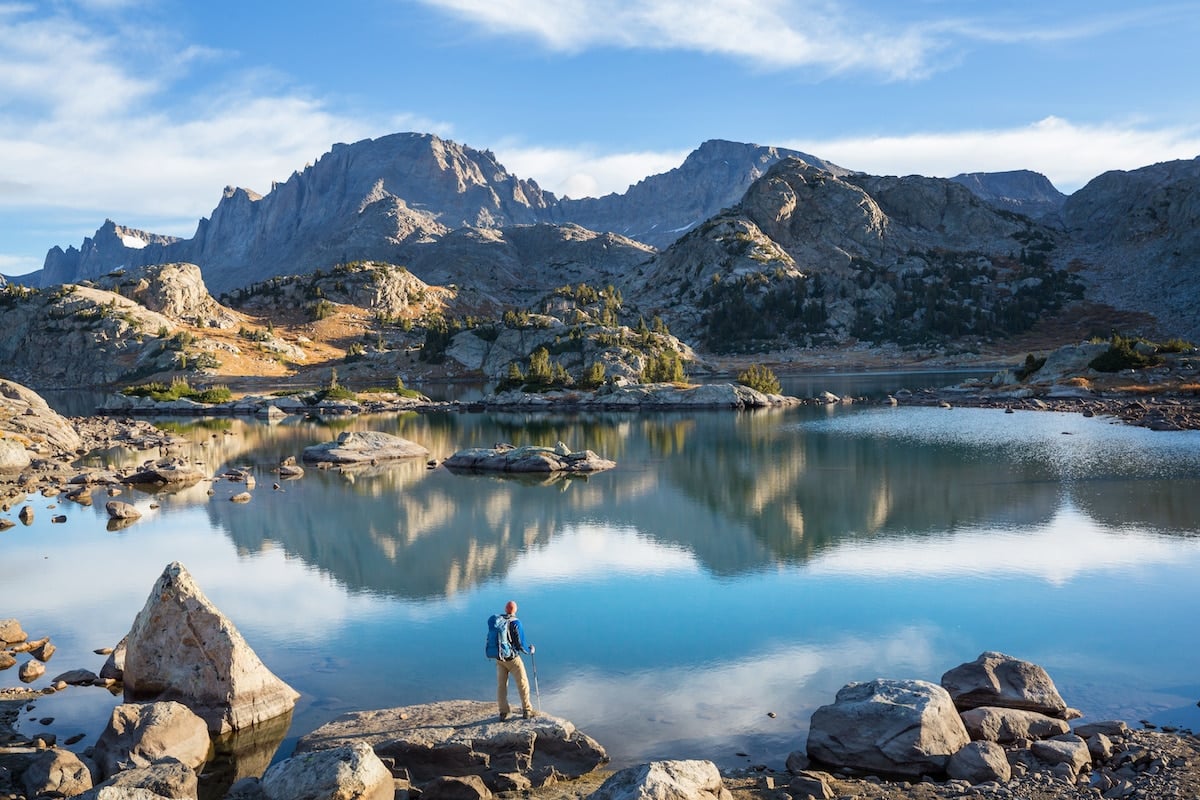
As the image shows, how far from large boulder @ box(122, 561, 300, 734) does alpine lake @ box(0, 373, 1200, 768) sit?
0.92m

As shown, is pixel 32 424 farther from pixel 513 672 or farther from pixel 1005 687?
pixel 1005 687

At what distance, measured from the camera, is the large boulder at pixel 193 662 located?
17.5 m

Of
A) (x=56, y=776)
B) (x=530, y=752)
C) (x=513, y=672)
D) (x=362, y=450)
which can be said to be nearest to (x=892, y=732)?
(x=530, y=752)

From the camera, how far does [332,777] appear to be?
496 inches

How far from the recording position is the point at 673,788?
11.8 m

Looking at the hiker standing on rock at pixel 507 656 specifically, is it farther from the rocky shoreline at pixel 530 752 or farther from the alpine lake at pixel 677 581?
the alpine lake at pixel 677 581

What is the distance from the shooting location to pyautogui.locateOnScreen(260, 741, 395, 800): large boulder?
41.1 feet

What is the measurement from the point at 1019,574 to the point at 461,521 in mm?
22677

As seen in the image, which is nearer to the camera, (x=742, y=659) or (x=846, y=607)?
(x=742, y=659)

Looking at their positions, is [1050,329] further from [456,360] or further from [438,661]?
[438,661]

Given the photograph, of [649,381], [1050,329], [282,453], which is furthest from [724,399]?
[1050,329]

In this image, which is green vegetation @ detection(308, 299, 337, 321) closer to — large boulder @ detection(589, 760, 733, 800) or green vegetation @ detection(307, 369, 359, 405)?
green vegetation @ detection(307, 369, 359, 405)

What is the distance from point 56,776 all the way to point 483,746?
22.2ft

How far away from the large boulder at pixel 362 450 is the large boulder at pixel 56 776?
148ft
